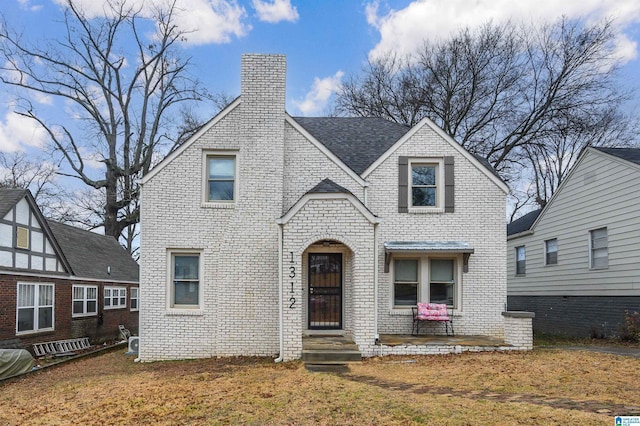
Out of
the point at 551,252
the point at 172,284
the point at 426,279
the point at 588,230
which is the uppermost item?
the point at 588,230

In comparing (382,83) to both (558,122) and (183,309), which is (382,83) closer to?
(558,122)

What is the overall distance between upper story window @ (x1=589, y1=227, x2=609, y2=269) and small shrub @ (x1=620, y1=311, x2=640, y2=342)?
1739mm

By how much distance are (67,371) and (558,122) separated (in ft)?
81.1

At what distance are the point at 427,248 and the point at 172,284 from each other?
6366 mm

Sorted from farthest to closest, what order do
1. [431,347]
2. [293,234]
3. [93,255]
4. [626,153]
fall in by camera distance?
[93,255] < [626,153] < [293,234] < [431,347]

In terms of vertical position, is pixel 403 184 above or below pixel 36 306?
above

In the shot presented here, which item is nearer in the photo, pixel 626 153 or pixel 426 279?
pixel 426 279

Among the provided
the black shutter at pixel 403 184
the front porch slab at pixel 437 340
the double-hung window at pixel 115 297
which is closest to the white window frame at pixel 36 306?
the double-hung window at pixel 115 297

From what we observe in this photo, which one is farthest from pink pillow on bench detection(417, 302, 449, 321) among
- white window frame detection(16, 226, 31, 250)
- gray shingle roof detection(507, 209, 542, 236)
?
white window frame detection(16, 226, 31, 250)

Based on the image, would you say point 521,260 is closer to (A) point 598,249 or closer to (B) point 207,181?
(A) point 598,249

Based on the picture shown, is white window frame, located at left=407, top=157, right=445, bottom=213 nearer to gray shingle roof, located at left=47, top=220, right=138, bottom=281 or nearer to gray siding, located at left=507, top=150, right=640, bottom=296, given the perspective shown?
gray siding, located at left=507, top=150, right=640, bottom=296

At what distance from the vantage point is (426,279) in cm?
1321

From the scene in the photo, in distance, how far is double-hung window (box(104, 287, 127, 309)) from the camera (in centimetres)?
2233

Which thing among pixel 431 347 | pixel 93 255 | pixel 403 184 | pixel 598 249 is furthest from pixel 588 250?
pixel 93 255
